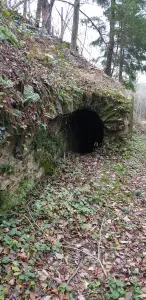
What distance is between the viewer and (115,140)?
7.62 meters

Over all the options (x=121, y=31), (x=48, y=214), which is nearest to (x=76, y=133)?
(x=48, y=214)

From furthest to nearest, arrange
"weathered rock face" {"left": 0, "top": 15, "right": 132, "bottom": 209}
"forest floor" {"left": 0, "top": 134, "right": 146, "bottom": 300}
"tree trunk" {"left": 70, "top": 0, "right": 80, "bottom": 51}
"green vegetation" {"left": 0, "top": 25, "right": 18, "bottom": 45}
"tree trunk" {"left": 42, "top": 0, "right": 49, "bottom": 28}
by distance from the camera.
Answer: "tree trunk" {"left": 70, "top": 0, "right": 80, "bottom": 51}, "tree trunk" {"left": 42, "top": 0, "right": 49, "bottom": 28}, "green vegetation" {"left": 0, "top": 25, "right": 18, "bottom": 45}, "weathered rock face" {"left": 0, "top": 15, "right": 132, "bottom": 209}, "forest floor" {"left": 0, "top": 134, "right": 146, "bottom": 300}

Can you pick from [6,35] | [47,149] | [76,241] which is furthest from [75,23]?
[76,241]

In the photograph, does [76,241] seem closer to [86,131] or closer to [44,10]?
[86,131]

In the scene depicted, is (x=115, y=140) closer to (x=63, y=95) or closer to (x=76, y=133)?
(x=76, y=133)

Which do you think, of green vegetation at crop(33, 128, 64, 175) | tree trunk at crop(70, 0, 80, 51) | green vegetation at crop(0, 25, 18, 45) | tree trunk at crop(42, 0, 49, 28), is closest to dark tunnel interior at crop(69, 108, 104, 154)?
green vegetation at crop(33, 128, 64, 175)

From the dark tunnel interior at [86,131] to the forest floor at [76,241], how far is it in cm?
319

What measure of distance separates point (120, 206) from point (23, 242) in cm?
230

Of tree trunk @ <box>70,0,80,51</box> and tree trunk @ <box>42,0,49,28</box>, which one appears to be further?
tree trunk @ <box>70,0,80,51</box>

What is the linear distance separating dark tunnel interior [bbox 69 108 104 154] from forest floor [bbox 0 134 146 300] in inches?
126

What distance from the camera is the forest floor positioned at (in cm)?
292

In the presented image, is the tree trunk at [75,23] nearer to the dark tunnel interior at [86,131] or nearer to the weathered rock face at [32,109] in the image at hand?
the dark tunnel interior at [86,131]

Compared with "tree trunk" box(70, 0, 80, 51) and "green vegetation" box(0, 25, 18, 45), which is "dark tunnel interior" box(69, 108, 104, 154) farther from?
"tree trunk" box(70, 0, 80, 51)

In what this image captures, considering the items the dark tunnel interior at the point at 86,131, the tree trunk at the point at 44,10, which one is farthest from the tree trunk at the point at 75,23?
the dark tunnel interior at the point at 86,131
